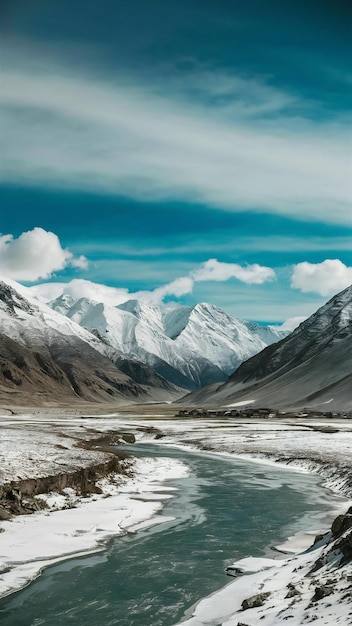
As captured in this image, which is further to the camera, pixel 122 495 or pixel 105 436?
pixel 105 436

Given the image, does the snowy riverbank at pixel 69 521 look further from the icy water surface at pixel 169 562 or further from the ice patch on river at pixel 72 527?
the icy water surface at pixel 169 562

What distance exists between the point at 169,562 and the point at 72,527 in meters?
6.35

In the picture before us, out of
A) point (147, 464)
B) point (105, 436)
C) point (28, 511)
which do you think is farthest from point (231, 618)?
point (105, 436)

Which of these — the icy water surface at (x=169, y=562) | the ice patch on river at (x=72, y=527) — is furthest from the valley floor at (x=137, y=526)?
the icy water surface at (x=169, y=562)

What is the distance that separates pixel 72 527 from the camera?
2658cm

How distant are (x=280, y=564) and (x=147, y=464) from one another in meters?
32.9

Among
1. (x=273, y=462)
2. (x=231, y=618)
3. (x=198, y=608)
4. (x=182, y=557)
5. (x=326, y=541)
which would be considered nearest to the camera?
(x=231, y=618)

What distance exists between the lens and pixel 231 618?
15.5m

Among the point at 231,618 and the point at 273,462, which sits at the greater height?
the point at 231,618

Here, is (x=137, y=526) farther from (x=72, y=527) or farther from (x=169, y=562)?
(x=169, y=562)

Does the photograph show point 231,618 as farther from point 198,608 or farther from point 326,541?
point 326,541

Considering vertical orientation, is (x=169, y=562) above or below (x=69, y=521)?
below

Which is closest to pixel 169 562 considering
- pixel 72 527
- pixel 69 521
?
pixel 72 527

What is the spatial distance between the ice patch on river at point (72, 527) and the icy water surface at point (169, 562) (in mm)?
649
